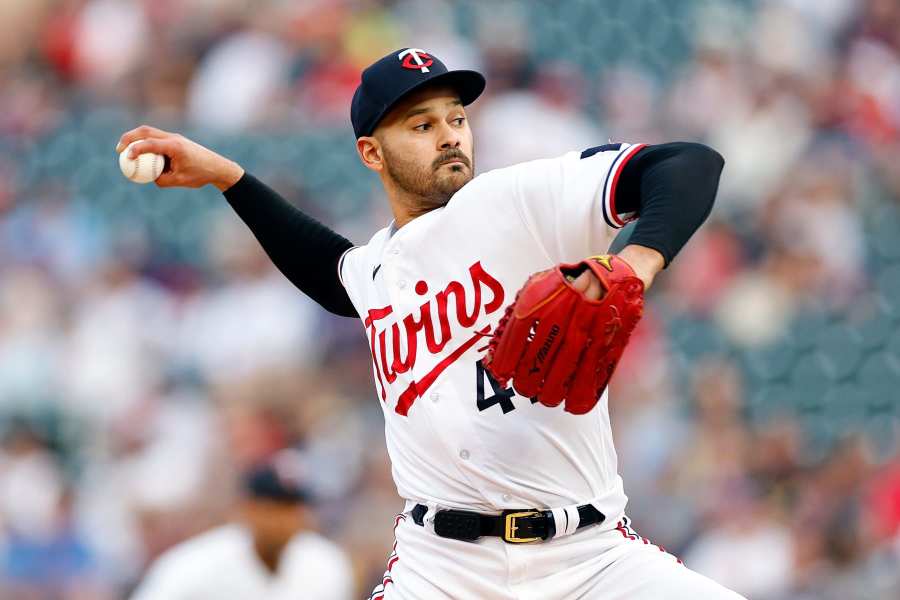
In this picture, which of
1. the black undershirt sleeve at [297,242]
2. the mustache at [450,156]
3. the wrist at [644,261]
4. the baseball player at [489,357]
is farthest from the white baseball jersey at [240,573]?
the wrist at [644,261]

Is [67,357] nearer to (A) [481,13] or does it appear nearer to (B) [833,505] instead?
(A) [481,13]

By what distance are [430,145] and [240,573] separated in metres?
1.80

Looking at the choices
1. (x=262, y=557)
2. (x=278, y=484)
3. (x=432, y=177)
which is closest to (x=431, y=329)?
(x=432, y=177)

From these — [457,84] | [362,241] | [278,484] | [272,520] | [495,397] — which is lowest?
[272,520]

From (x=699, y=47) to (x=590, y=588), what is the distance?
18.2ft

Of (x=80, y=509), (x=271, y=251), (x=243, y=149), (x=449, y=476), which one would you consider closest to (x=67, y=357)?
(x=80, y=509)

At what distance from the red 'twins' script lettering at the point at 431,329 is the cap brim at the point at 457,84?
434 millimetres

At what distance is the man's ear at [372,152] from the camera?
3053 millimetres

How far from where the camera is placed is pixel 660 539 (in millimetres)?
5914

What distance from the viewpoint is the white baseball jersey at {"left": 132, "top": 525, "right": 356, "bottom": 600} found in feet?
13.1

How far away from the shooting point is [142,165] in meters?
3.03

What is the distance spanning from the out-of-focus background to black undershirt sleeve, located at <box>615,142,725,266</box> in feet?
10.1

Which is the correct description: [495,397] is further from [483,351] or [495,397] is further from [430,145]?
[430,145]

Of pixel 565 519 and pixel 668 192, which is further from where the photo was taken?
pixel 565 519
